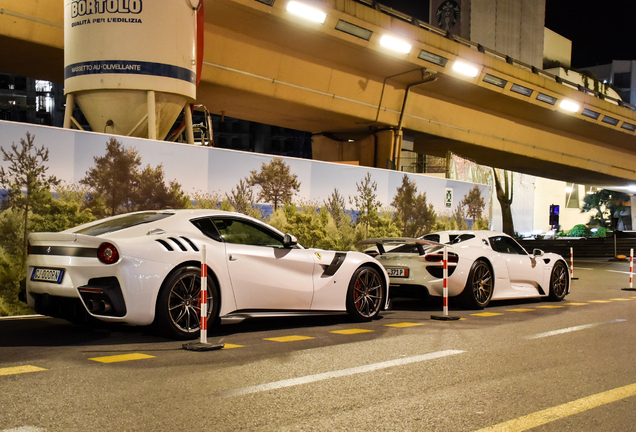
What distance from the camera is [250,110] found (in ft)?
74.4

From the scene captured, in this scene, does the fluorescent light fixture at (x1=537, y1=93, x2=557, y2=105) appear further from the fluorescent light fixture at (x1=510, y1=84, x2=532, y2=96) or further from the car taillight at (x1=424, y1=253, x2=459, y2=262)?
the car taillight at (x1=424, y1=253, x2=459, y2=262)

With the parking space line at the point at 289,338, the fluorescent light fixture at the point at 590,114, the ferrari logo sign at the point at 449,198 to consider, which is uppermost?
the fluorescent light fixture at the point at 590,114

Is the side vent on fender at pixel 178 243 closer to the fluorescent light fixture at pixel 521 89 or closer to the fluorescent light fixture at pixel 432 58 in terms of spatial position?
the fluorescent light fixture at pixel 432 58

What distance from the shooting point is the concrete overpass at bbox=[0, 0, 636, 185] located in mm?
17641

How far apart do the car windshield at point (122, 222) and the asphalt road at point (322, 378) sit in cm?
114

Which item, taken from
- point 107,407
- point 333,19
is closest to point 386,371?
point 107,407

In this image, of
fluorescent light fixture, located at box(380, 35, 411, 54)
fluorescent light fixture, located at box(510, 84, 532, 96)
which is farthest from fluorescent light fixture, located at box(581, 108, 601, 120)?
fluorescent light fixture, located at box(380, 35, 411, 54)

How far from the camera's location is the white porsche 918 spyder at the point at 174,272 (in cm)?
673

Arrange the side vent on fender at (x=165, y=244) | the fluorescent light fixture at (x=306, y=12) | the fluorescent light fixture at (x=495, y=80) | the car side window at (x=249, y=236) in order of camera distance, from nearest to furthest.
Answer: the side vent on fender at (x=165, y=244)
the car side window at (x=249, y=236)
the fluorescent light fixture at (x=306, y=12)
the fluorescent light fixture at (x=495, y=80)

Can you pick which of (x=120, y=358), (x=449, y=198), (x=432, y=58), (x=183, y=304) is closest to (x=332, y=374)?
(x=120, y=358)

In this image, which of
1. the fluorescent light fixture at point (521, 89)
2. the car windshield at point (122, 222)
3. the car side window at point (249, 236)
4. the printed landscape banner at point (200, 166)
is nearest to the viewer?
the car windshield at point (122, 222)

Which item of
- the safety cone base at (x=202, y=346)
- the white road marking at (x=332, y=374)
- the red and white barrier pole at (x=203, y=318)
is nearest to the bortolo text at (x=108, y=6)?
the red and white barrier pole at (x=203, y=318)

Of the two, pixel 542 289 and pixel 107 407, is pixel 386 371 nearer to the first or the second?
pixel 107 407

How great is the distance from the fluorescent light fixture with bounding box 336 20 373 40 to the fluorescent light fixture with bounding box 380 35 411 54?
0.65 m
